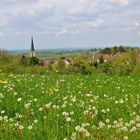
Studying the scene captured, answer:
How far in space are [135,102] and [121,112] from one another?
3.93 ft

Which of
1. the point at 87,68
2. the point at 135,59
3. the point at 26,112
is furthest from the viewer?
the point at 135,59

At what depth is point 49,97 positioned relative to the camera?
31.5 feet

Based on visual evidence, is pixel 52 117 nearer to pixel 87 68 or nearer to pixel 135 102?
pixel 135 102

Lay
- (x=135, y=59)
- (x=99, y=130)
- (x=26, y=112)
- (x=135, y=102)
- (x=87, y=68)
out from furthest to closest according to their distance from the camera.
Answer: (x=135, y=59)
(x=87, y=68)
(x=135, y=102)
(x=26, y=112)
(x=99, y=130)

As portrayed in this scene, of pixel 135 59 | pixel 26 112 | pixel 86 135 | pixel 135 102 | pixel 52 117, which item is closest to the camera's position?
pixel 86 135

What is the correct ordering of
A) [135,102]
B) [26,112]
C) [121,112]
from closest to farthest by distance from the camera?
[26,112], [121,112], [135,102]

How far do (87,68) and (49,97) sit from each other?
40.4 meters

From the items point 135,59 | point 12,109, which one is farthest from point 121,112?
point 135,59

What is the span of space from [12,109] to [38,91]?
3177 millimetres

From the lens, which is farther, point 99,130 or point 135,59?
point 135,59

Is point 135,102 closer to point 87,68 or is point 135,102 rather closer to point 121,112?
point 121,112

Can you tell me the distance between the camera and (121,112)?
26.3 feet

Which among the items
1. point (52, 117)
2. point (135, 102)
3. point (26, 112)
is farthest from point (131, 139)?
point (135, 102)

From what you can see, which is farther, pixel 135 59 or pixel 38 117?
pixel 135 59
